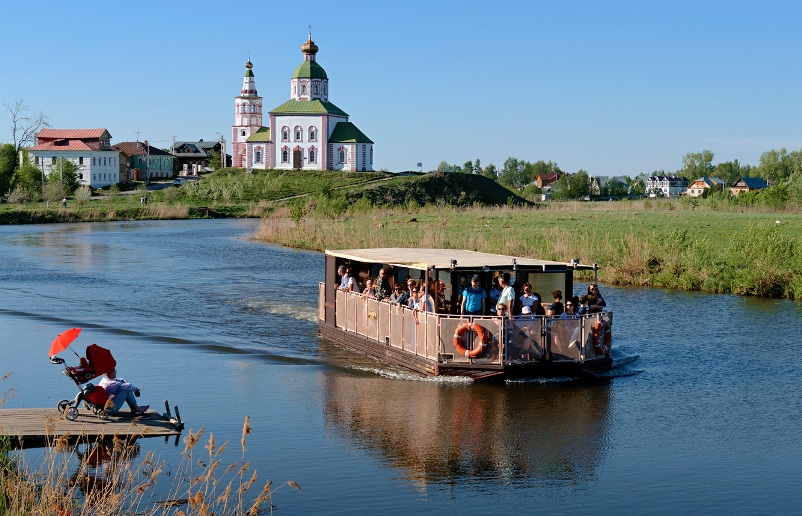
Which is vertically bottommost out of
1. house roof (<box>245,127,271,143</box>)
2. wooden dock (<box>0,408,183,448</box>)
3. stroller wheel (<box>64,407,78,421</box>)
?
wooden dock (<box>0,408,183,448</box>)

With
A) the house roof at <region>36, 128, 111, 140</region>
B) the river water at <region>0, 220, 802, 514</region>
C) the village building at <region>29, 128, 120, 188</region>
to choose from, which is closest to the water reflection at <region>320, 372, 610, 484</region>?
the river water at <region>0, 220, 802, 514</region>

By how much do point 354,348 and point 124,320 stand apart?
381 inches

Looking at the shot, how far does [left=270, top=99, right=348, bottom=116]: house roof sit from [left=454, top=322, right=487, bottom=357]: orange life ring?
125 meters

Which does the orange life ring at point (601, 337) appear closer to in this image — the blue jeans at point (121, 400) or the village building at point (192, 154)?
the blue jeans at point (121, 400)

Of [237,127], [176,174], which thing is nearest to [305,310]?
[237,127]

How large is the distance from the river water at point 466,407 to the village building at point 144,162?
420 feet

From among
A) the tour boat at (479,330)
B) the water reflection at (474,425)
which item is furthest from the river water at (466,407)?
the tour boat at (479,330)

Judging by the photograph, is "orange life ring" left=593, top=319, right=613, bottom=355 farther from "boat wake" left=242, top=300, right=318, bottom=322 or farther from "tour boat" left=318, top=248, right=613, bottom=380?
"boat wake" left=242, top=300, right=318, bottom=322

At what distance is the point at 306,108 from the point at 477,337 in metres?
128

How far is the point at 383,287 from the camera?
2509 cm

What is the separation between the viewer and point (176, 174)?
179875mm

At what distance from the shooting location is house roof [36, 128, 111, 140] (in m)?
149

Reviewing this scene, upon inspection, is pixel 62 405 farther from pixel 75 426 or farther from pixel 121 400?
pixel 121 400

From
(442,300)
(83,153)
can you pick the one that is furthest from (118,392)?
(83,153)
